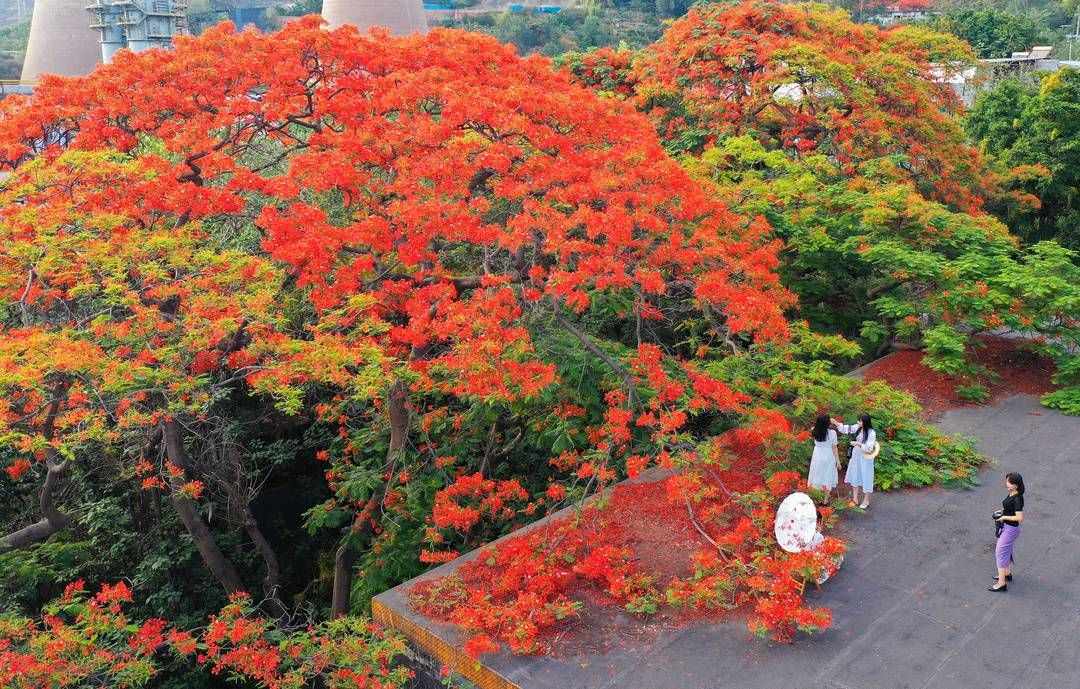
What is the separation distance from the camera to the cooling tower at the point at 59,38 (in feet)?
87.9

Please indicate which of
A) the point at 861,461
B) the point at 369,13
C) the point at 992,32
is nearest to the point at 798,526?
the point at 861,461

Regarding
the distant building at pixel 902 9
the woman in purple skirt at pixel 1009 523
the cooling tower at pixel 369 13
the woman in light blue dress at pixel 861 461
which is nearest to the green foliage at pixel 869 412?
the woman in light blue dress at pixel 861 461

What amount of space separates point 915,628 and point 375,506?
557 cm

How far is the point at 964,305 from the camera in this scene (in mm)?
11125

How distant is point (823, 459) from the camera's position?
8.08 m

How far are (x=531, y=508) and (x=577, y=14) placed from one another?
1656 inches

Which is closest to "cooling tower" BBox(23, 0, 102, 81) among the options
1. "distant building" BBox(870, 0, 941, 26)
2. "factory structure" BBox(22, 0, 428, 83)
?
"factory structure" BBox(22, 0, 428, 83)

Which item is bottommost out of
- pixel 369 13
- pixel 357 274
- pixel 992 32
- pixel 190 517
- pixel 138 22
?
pixel 190 517

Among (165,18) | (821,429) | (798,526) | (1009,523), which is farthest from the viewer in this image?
(165,18)

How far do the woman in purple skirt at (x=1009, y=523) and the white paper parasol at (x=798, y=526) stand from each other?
1.38m

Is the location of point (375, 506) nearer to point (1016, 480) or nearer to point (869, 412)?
point (869, 412)

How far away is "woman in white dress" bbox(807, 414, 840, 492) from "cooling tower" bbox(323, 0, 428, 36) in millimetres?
15916

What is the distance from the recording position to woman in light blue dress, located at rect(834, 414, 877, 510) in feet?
26.6

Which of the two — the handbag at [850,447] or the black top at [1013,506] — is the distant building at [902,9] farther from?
the black top at [1013,506]
